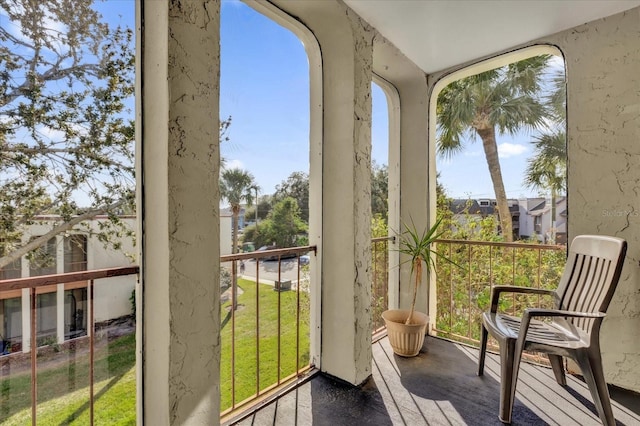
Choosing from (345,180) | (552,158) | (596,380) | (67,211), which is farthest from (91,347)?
(552,158)

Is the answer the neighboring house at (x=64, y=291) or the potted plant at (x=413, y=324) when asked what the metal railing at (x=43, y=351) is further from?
the potted plant at (x=413, y=324)

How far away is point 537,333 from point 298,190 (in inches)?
67.8

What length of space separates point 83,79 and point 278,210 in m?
1.19

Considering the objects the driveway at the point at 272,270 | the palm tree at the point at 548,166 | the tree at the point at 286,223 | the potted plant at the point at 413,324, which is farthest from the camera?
the palm tree at the point at 548,166

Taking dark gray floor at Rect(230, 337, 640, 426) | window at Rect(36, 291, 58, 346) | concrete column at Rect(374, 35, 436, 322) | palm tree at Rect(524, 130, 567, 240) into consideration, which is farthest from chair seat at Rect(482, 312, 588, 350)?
window at Rect(36, 291, 58, 346)

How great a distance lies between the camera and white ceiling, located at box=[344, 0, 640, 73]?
1.91 meters

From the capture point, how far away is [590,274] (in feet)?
6.08

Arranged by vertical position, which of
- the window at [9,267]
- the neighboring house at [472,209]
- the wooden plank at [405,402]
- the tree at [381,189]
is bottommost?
the wooden plank at [405,402]

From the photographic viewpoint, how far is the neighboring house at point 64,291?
102 centimetres

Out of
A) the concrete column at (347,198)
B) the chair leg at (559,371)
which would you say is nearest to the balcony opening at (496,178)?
the chair leg at (559,371)

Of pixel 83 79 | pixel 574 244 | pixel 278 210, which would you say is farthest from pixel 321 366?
pixel 83 79

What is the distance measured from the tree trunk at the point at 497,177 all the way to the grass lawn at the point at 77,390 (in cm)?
369

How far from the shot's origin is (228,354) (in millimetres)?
1833

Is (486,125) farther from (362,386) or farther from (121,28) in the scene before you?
(121,28)
